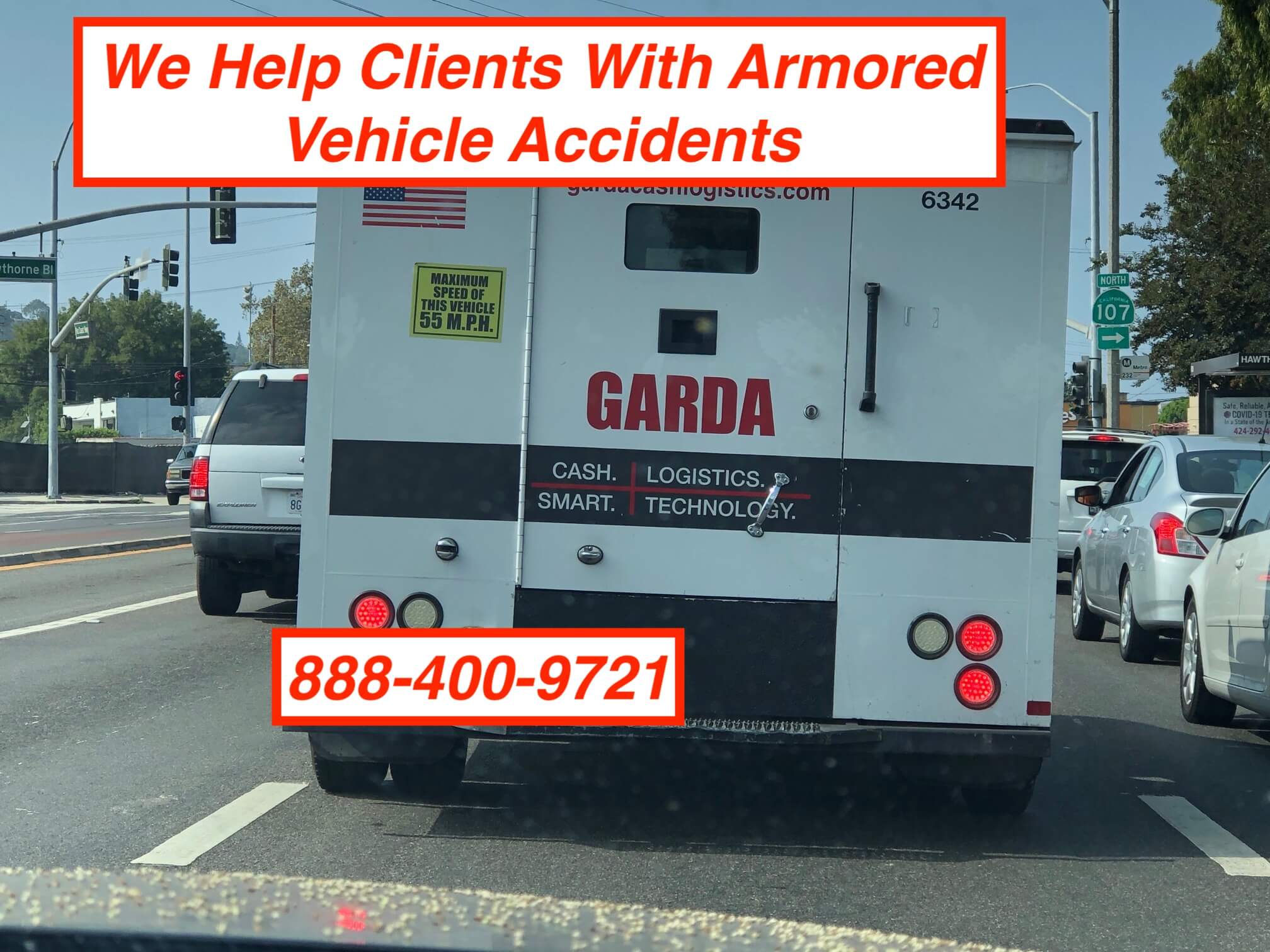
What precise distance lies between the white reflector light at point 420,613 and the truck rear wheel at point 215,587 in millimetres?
7487

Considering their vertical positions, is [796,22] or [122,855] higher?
[796,22]

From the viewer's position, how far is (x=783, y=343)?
5680 millimetres

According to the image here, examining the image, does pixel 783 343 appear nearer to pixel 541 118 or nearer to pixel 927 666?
pixel 927 666

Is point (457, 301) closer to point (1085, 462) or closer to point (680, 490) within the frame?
point (680, 490)

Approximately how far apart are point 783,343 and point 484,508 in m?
1.26

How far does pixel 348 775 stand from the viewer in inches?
248

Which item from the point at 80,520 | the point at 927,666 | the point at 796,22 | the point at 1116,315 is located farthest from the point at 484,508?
the point at 80,520

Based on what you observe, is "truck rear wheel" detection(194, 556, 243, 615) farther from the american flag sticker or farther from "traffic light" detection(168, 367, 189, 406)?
"traffic light" detection(168, 367, 189, 406)

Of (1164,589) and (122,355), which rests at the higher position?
(122,355)

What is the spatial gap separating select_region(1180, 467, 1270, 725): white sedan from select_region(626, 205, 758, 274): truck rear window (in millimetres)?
3650

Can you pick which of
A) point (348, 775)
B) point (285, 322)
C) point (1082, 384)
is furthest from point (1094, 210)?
point (285, 322)

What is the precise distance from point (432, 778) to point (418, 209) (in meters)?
2.39

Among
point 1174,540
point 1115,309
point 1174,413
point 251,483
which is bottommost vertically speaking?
point 1174,540

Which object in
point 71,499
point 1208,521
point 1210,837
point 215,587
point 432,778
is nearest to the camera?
point 1210,837
